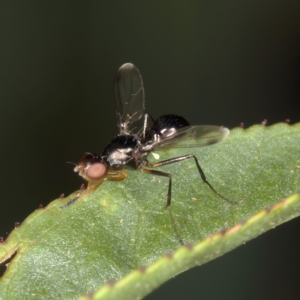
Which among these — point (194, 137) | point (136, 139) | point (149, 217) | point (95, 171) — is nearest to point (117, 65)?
point (136, 139)

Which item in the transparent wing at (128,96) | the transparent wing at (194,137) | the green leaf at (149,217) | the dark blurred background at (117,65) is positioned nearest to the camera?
the green leaf at (149,217)

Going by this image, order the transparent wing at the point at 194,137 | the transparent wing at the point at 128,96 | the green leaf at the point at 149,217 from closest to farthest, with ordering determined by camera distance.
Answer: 1. the green leaf at the point at 149,217
2. the transparent wing at the point at 194,137
3. the transparent wing at the point at 128,96

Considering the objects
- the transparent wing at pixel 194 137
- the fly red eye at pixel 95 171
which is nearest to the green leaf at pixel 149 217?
the transparent wing at pixel 194 137

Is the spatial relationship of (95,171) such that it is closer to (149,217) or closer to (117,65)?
(149,217)

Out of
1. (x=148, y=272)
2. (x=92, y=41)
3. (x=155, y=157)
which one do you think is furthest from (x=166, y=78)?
(x=148, y=272)

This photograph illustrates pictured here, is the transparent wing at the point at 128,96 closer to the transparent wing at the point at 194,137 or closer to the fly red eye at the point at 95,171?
the transparent wing at the point at 194,137

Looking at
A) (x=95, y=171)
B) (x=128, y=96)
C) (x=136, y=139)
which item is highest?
(x=128, y=96)

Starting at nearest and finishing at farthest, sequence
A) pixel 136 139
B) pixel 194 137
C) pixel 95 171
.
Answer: pixel 95 171
pixel 194 137
pixel 136 139

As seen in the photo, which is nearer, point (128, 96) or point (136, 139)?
point (136, 139)
